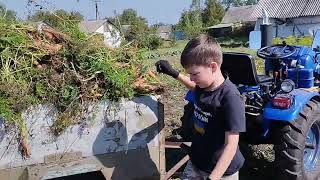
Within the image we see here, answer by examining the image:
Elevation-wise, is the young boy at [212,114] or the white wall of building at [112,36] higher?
the white wall of building at [112,36]

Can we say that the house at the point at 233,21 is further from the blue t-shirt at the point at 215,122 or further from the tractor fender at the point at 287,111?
the blue t-shirt at the point at 215,122

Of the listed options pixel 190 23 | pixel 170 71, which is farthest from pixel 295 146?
pixel 190 23

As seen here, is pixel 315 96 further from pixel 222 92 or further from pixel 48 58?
pixel 48 58

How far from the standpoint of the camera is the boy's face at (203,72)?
2738 mm

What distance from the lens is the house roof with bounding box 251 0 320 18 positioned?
39.3 m

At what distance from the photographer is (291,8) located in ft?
135

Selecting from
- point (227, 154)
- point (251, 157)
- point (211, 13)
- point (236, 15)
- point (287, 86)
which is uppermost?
point (211, 13)

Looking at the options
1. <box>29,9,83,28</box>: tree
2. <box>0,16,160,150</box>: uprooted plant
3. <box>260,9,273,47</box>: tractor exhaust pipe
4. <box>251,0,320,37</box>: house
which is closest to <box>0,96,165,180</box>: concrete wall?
<box>0,16,160,150</box>: uprooted plant

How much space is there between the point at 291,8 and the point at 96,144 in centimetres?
3999

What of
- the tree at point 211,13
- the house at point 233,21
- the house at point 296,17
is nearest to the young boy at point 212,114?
the house at point 296,17

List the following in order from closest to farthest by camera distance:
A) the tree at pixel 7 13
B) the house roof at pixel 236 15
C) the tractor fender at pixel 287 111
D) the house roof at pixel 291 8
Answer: the tree at pixel 7 13
the tractor fender at pixel 287 111
the house roof at pixel 291 8
the house roof at pixel 236 15

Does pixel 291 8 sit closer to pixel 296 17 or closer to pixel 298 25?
pixel 296 17

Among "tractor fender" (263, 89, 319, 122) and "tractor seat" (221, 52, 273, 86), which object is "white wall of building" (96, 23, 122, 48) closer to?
"tractor seat" (221, 52, 273, 86)

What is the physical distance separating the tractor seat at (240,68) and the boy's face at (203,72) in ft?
6.09
